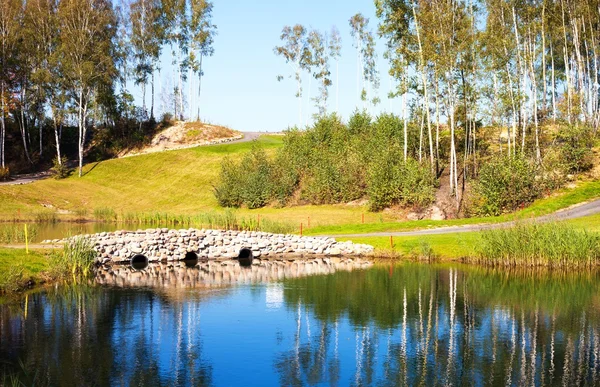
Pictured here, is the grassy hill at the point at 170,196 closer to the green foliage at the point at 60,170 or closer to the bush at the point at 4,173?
the green foliage at the point at 60,170

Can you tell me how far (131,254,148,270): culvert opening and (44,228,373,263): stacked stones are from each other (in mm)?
249

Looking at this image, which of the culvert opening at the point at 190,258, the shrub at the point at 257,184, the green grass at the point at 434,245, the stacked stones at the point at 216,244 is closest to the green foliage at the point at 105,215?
the shrub at the point at 257,184

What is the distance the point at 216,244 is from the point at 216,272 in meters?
5.66

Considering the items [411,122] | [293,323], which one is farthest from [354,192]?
[293,323]

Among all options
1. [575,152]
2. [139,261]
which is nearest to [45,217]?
[139,261]

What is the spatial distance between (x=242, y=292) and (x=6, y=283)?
10270 mm

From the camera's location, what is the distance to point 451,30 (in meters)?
54.0

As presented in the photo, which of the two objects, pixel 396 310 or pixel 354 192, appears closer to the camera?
pixel 396 310

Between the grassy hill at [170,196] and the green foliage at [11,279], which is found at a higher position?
the grassy hill at [170,196]

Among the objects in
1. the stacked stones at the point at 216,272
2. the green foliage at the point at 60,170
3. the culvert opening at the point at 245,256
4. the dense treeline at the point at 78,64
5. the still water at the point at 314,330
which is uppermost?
the dense treeline at the point at 78,64

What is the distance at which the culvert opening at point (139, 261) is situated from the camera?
37.6m

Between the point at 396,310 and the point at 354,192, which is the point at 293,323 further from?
the point at 354,192

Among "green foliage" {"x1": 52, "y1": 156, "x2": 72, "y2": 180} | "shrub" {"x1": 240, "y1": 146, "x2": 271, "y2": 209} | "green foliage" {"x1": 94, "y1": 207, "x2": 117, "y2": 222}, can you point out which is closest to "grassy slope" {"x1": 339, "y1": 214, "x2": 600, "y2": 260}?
"shrub" {"x1": 240, "y1": 146, "x2": 271, "y2": 209}

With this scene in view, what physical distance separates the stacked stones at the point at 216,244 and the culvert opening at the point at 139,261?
0.25 m
